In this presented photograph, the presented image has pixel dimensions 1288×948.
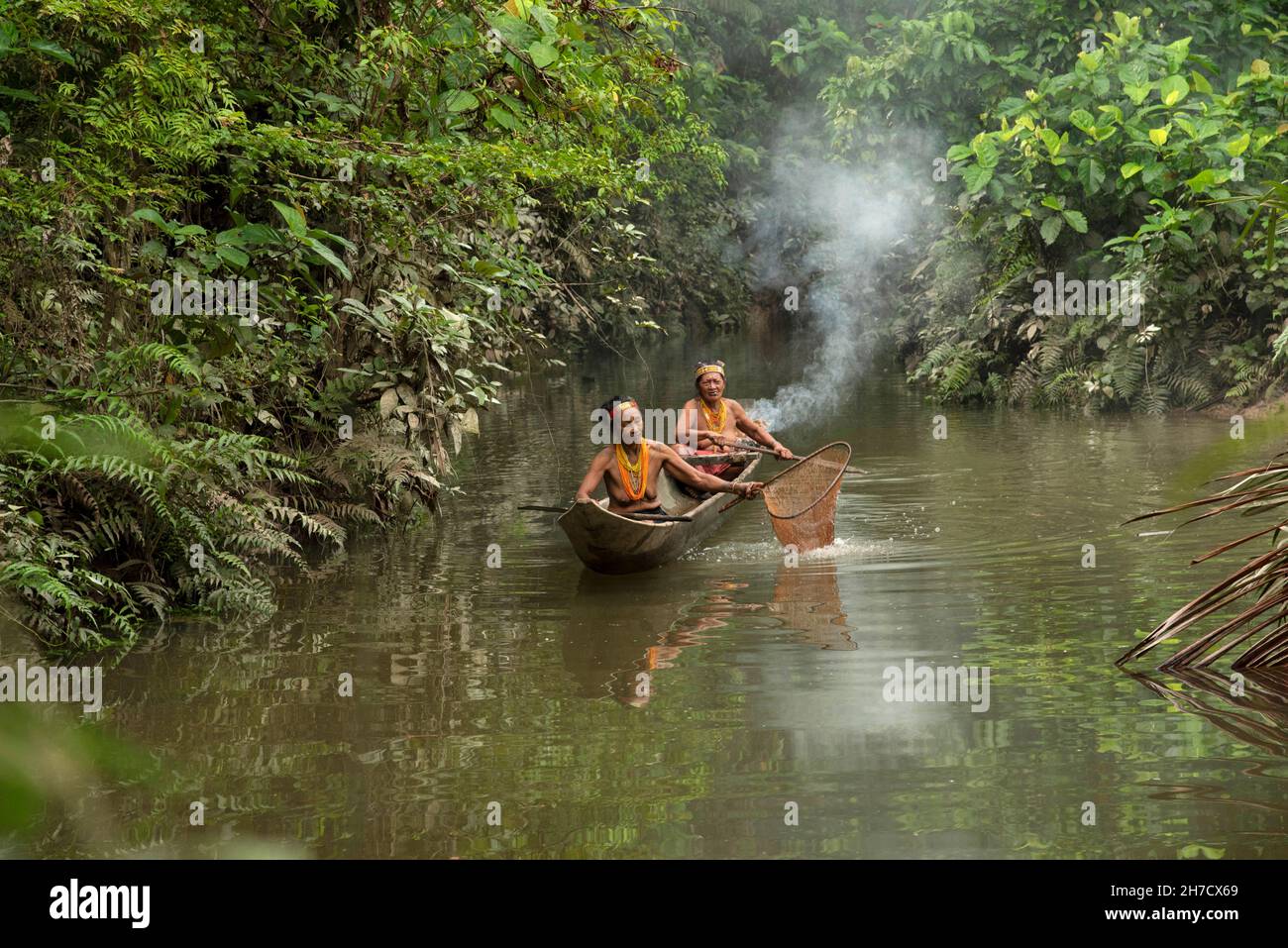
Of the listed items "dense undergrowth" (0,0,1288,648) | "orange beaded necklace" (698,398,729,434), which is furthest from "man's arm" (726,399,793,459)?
"dense undergrowth" (0,0,1288,648)

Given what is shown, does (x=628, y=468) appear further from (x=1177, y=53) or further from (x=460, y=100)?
(x=1177, y=53)

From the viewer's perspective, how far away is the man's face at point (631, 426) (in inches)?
401

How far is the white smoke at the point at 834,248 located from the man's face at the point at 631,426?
8.83 metres

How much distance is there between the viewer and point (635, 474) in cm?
1037

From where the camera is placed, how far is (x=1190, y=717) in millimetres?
5949

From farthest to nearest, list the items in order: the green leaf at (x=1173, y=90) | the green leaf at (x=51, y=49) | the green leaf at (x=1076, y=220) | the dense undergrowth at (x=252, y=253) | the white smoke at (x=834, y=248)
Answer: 1. the white smoke at (x=834, y=248)
2. the green leaf at (x=1076, y=220)
3. the green leaf at (x=1173, y=90)
4. the dense undergrowth at (x=252, y=253)
5. the green leaf at (x=51, y=49)

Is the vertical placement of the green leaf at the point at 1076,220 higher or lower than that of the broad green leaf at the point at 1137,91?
lower

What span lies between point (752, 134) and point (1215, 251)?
18336 millimetres

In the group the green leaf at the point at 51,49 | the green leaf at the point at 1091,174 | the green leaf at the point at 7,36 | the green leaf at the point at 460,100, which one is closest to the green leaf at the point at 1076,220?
the green leaf at the point at 1091,174

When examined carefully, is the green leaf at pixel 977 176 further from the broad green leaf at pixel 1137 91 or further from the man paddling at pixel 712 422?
the man paddling at pixel 712 422

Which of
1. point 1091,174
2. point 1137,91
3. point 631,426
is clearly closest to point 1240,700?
point 631,426

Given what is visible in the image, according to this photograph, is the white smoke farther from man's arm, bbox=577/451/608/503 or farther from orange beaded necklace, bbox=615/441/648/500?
man's arm, bbox=577/451/608/503

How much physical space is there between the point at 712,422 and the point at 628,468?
261 cm

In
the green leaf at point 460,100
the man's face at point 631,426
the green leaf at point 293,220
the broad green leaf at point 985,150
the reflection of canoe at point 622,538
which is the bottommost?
the reflection of canoe at point 622,538
